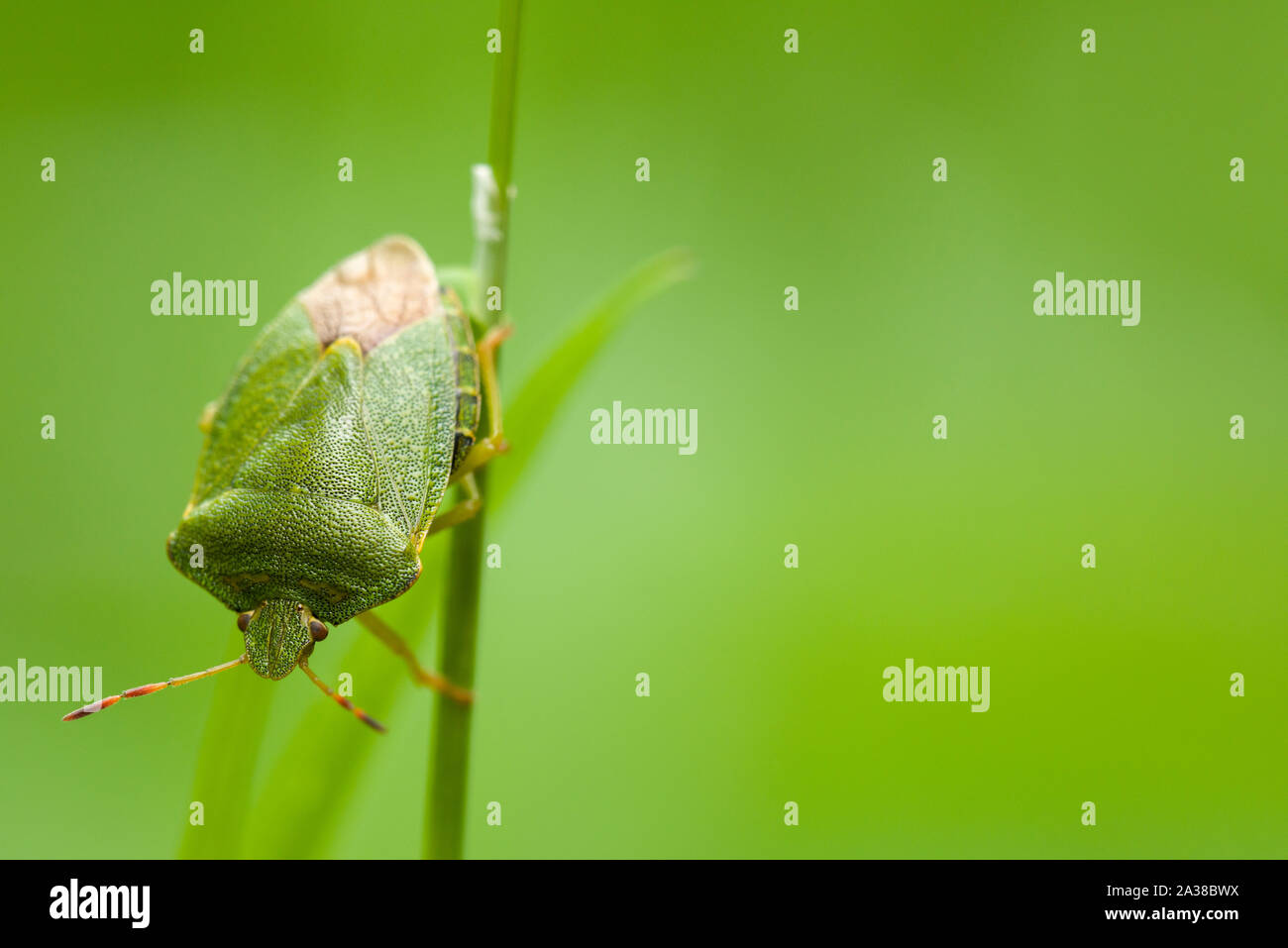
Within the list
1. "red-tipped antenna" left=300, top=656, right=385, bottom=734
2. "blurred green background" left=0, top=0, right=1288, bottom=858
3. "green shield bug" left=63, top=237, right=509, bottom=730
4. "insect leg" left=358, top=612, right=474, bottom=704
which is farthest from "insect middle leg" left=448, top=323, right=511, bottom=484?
"blurred green background" left=0, top=0, right=1288, bottom=858

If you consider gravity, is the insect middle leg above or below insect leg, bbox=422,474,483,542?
above

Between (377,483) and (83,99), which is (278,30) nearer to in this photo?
(83,99)

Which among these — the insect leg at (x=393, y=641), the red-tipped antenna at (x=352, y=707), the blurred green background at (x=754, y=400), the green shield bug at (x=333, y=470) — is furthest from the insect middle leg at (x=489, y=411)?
the blurred green background at (x=754, y=400)

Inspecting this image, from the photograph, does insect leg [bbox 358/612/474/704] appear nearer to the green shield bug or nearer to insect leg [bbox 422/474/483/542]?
the green shield bug

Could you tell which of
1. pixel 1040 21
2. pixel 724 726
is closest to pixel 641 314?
pixel 724 726

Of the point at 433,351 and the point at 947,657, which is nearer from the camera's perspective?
the point at 433,351

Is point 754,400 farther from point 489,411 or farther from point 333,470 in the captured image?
point 333,470

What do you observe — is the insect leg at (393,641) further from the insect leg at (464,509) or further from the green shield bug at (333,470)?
the insect leg at (464,509)
